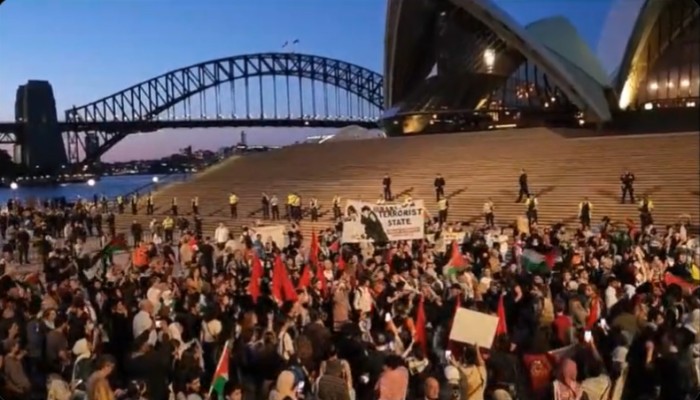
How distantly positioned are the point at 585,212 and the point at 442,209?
538 mm

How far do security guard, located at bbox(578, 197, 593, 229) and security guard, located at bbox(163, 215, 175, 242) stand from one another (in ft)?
5.10

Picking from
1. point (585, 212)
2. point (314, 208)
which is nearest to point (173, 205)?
point (314, 208)

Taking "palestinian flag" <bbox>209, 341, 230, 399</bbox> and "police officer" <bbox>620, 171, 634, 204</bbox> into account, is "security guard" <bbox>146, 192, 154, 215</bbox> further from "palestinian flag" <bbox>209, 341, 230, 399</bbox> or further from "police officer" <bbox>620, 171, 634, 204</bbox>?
"police officer" <bbox>620, 171, 634, 204</bbox>

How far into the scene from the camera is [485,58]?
3801 millimetres

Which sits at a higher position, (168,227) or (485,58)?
(485,58)

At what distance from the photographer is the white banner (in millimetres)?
3021

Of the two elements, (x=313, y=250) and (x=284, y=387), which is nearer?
(x=284, y=387)

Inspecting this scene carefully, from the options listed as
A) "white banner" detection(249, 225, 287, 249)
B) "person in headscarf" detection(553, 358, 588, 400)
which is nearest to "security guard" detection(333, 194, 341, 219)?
"white banner" detection(249, 225, 287, 249)

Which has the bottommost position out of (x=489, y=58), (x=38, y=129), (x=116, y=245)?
(x=116, y=245)

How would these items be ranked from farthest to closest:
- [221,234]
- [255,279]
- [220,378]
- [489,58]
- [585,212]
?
[489,58]
[221,234]
[255,279]
[585,212]
[220,378]

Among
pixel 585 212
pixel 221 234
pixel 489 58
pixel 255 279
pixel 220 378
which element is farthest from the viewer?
pixel 489 58

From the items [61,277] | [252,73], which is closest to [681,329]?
[252,73]

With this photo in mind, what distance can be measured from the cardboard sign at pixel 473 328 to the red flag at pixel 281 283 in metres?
0.63

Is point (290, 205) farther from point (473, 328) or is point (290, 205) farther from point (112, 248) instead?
point (473, 328)
